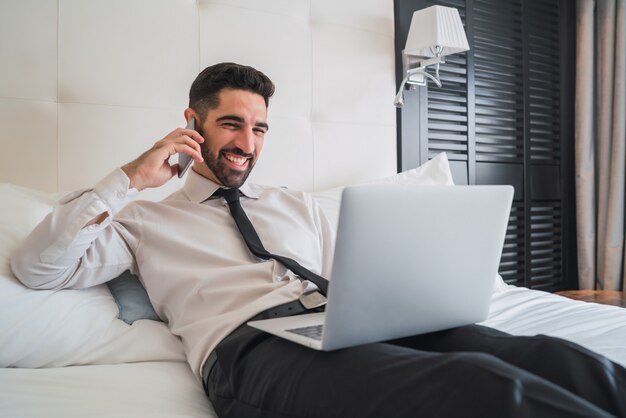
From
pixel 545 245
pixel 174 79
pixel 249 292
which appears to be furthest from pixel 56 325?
pixel 545 245

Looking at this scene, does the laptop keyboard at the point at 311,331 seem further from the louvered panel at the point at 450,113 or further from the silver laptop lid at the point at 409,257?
the louvered panel at the point at 450,113

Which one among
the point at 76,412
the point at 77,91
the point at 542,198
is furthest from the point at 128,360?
the point at 542,198

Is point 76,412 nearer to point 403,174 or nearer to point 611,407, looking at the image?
point 611,407

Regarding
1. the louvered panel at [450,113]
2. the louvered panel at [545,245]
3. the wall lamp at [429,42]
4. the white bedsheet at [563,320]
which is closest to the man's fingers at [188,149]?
the white bedsheet at [563,320]

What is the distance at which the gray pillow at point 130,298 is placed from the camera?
1.36 metres

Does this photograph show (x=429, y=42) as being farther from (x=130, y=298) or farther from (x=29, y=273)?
(x=29, y=273)

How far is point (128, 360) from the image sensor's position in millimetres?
1226

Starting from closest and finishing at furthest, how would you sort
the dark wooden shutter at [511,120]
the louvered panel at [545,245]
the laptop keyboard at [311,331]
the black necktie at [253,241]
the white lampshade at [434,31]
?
the laptop keyboard at [311,331] → the black necktie at [253,241] → the white lampshade at [434,31] → the dark wooden shutter at [511,120] → the louvered panel at [545,245]

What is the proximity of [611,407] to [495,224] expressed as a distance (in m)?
0.32

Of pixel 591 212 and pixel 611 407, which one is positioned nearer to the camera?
pixel 611 407

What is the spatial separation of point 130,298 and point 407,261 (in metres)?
0.83

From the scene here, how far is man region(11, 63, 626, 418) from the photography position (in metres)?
0.73

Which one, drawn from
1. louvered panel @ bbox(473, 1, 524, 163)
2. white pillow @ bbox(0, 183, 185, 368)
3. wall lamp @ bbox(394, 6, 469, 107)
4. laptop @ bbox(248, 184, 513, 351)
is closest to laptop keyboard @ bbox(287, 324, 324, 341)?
laptop @ bbox(248, 184, 513, 351)

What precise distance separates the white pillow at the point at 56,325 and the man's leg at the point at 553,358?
23.3 inches
